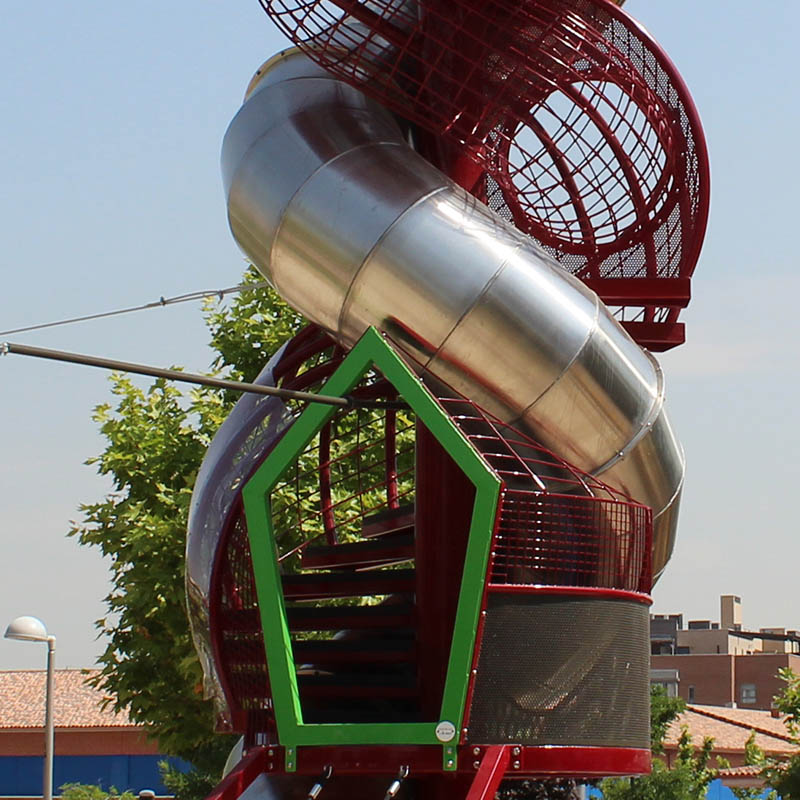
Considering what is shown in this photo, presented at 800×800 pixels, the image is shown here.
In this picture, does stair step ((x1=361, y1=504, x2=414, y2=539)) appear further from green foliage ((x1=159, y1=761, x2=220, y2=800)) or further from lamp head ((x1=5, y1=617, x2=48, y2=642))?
green foliage ((x1=159, y1=761, x2=220, y2=800))

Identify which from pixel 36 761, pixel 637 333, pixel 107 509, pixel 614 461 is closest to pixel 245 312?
pixel 107 509

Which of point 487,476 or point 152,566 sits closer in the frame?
point 487,476

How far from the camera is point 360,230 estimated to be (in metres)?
11.0

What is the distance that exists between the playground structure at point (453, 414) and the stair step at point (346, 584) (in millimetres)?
22

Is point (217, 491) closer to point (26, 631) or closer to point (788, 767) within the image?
point (26, 631)

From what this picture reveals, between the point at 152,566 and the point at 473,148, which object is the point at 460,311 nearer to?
the point at 473,148

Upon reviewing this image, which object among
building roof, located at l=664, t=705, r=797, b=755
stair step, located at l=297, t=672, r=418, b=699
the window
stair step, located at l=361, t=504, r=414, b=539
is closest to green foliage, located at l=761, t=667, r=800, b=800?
building roof, located at l=664, t=705, r=797, b=755

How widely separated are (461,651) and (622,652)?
136 centimetres

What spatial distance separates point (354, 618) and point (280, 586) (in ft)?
5.33

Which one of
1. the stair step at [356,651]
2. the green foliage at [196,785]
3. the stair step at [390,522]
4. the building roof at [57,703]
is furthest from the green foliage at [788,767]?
the building roof at [57,703]

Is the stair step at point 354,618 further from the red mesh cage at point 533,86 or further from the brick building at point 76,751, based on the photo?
the brick building at point 76,751

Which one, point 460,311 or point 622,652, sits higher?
point 460,311

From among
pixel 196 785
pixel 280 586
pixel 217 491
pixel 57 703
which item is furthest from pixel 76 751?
pixel 280 586

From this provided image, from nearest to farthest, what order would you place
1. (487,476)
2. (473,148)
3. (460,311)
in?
(487,476)
(460,311)
(473,148)
